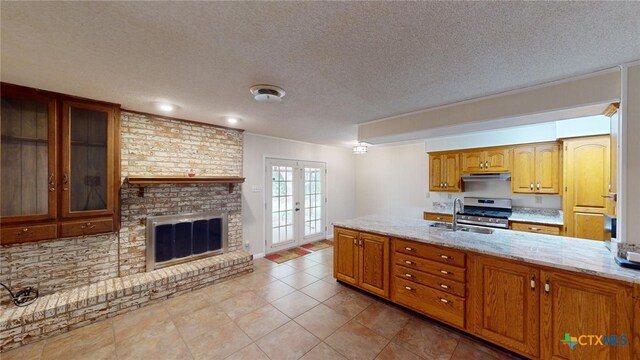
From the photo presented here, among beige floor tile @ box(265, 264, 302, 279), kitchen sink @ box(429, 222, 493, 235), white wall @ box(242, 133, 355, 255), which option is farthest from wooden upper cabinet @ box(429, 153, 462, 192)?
beige floor tile @ box(265, 264, 302, 279)

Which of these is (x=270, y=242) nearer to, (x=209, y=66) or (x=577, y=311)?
(x=209, y=66)

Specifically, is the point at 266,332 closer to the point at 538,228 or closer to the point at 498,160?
the point at 538,228

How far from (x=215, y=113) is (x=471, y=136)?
15.1 feet

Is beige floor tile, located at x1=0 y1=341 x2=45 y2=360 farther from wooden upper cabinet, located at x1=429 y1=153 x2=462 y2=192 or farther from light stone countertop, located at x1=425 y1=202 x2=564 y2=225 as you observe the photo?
light stone countertop, located at x1=425 y1=202 x2=564 y2=225

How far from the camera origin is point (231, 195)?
4172 mm

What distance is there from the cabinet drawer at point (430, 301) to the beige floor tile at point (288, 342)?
1.11 meters

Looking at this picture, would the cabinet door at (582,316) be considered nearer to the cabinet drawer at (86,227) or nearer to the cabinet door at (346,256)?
the cabinet door at (346,256)

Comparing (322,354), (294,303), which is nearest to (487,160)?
(294,303)

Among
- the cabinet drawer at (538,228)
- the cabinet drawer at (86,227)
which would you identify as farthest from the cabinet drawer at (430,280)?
the cabinet drawer at (86,227)

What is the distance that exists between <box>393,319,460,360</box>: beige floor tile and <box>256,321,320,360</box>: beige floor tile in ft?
2.83

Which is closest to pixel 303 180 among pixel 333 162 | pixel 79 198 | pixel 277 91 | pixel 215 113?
pixel 333 162

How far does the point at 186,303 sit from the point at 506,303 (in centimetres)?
349

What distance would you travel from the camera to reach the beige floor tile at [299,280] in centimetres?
345

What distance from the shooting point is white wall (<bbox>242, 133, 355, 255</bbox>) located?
14.6 feet
